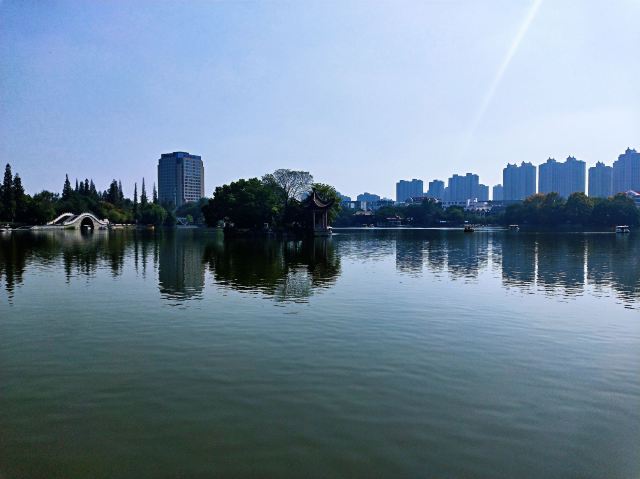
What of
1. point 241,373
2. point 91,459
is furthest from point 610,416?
point 91,459

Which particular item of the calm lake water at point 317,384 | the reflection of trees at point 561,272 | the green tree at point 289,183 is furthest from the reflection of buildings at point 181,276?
the green tree at point 289,183

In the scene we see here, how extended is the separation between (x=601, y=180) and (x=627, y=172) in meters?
13.3

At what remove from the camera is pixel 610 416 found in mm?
6906

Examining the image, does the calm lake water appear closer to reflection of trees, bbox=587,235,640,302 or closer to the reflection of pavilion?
reflection of trees, bbox=587,235,640,302

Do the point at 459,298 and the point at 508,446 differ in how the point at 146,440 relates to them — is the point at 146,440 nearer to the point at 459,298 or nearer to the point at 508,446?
the point at 508,446

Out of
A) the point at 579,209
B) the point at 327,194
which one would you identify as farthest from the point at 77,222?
the point at 579,209

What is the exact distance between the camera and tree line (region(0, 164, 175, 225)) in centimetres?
8550

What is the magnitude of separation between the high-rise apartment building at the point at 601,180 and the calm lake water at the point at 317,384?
595 feet

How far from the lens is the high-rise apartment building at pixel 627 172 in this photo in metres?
158

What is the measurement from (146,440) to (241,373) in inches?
105

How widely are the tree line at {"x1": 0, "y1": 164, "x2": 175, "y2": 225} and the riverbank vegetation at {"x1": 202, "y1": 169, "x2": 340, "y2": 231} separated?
3981cm

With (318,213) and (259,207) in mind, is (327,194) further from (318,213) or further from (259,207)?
(259,207)

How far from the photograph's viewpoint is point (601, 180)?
578ft

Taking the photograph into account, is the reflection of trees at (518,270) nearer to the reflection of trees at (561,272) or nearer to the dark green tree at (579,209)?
the reflection of trees at (561,272)
